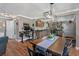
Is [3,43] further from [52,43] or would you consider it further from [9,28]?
[52,43]

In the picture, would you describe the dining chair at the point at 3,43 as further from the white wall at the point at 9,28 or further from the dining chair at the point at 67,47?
the dining chair at the point at 67,47

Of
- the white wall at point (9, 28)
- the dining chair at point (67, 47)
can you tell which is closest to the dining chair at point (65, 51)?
the dining chair at point (67, 47)

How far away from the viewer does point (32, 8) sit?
2.08 metres

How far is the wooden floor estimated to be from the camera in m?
2.04

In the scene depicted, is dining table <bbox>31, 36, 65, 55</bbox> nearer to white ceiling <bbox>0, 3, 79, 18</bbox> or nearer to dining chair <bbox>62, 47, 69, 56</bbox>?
dining chair <bbox>62, 47, 69, 56</bbox>

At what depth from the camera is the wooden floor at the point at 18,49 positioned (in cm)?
204

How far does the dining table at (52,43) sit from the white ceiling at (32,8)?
46 centimetres

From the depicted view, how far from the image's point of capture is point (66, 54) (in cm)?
208

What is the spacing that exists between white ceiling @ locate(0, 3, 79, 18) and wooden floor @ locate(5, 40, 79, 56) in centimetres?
52

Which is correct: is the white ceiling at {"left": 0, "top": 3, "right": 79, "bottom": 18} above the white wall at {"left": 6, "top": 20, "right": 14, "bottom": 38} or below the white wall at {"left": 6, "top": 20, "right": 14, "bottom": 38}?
above

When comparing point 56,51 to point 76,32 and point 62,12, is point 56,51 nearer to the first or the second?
point 76,32

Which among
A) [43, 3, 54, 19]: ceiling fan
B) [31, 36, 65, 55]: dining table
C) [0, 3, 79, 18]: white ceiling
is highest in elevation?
[0, 3, 79, 18]: white ceiling

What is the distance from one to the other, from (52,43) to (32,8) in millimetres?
739

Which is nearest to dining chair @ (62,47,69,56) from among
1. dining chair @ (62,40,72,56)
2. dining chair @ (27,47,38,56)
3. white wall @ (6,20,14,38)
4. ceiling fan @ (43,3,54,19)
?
dining chair @ (62,40,72,56)
